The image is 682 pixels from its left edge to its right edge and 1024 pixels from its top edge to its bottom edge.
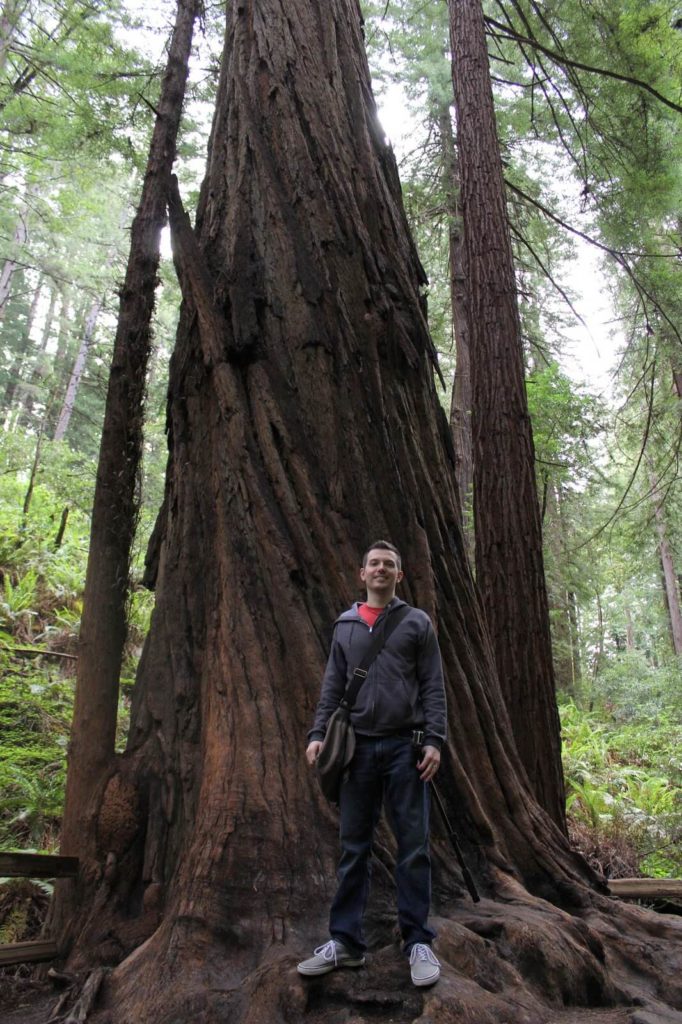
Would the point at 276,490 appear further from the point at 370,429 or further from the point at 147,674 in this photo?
the point at 147,674

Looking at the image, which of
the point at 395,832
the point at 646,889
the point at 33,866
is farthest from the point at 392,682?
the point at 646,889

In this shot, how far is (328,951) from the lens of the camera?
262 cm

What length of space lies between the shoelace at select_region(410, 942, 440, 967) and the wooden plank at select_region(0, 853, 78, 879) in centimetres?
195

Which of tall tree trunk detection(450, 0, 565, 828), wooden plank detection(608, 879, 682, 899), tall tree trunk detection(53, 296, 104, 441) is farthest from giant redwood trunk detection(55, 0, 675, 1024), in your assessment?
tall tree trunk detection(53, 296, 104, 441)

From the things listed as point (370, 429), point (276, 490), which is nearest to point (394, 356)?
point (370, 429)

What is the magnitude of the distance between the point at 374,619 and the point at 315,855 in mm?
1069

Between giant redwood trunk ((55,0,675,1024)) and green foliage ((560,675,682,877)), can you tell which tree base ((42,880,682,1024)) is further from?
green foliage ((560,675,682,877))

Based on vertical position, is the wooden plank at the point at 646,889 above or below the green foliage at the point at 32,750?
below

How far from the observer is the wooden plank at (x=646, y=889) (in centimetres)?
473

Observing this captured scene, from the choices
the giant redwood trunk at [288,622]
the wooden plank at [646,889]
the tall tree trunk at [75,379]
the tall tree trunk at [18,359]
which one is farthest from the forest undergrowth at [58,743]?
the tall tree trunk at [18,359]

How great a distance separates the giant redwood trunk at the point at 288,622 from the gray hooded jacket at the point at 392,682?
0.45 metres

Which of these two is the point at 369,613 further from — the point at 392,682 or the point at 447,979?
the point at 447,979

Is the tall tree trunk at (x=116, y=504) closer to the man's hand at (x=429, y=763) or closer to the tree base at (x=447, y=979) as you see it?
the tree base at (x=447, y=979)

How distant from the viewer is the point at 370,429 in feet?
13.4
